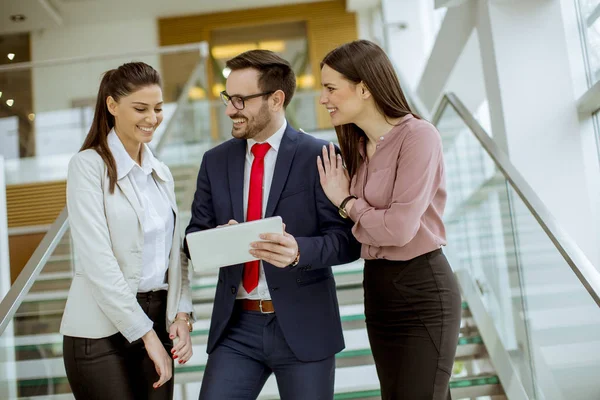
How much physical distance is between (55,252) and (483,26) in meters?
3.86

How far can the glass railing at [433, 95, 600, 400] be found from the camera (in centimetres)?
247

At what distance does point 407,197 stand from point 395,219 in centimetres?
8

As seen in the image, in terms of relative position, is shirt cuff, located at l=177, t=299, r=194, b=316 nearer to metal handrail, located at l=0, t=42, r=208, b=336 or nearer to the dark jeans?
the dark jeans

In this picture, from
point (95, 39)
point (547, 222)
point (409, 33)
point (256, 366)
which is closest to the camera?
point (256, 366)

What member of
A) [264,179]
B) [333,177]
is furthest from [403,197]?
[264,179]

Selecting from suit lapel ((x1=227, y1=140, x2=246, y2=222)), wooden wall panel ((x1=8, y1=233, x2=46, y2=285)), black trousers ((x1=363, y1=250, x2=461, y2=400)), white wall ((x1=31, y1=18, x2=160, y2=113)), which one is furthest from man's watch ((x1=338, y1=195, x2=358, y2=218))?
white wall ((x1=31, y1=18, x2=160, y2=113))

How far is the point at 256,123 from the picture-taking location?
2.27 m

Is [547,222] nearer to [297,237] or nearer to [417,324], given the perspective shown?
[417,324]

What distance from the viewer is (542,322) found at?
2.93 m

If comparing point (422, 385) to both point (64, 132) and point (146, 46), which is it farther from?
point (146, 46)

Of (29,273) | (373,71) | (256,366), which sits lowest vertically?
(256,366)

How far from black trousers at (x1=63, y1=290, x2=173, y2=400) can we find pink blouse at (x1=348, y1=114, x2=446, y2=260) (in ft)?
2.65

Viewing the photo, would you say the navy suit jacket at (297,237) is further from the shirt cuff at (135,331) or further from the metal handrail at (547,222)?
the metal handrail at (547,222)

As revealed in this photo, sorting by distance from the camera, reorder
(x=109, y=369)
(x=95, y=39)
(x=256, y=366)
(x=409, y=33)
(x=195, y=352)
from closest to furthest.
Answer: (x=109, y=369), (x=256, y=366), (x=195, y=352), (x=409, y=33), (x=95, y=39)
